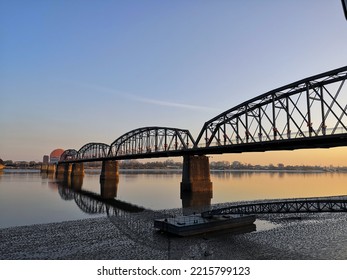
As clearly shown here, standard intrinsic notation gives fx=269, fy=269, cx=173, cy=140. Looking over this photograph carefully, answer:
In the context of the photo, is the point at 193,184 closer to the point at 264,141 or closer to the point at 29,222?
the point at 264,141

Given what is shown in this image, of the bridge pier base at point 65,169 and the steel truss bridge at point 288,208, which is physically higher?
the steel truss bridge at point 288,208

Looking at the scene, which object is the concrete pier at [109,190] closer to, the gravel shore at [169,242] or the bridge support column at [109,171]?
the bridge support column at [109,171]

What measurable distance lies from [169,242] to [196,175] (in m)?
42.4

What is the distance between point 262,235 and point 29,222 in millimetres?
25637

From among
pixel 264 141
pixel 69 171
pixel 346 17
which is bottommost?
pixel 69 171

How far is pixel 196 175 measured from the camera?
62.7 meters

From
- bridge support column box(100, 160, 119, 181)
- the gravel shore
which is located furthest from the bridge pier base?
the gravel shore

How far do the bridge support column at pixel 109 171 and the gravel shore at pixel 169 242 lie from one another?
77.3 meters

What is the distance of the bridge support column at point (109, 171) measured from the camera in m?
105

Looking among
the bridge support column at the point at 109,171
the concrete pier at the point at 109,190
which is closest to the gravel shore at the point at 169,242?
the concrete pier at the point at 109,190

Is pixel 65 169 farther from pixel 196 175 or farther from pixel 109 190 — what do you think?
pixel 196 175

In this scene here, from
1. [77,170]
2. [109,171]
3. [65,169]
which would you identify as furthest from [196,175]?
[65,169]
